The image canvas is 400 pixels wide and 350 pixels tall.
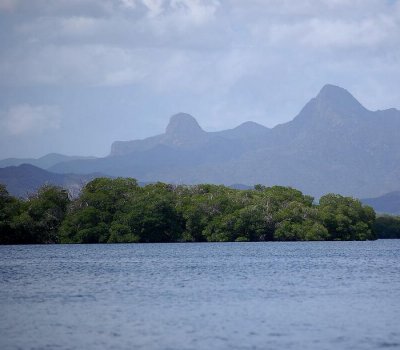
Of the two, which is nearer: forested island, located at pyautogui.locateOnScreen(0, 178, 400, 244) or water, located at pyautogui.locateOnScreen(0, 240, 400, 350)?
water, located at pyautogui.locateOnScreen(0, 240, 400, 350)

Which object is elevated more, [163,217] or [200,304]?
[163,217]

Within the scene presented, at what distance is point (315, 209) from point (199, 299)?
8764 centimetres

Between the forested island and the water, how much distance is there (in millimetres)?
45478

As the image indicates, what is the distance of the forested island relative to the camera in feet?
426

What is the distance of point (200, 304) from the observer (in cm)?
4725

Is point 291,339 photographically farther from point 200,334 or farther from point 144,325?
point 144,325

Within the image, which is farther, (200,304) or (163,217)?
(163,217)

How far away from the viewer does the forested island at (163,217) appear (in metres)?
130

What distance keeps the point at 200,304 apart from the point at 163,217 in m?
84.4

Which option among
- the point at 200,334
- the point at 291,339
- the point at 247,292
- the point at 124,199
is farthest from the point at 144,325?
the point at 124,199

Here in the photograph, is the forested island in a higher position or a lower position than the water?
higher

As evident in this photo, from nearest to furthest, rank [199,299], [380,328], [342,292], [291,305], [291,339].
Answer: [291,339]
[380,328]
[291,305]
[199,299]
[342,292]

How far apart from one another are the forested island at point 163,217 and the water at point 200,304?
4548cm

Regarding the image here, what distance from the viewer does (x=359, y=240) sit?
462ft
